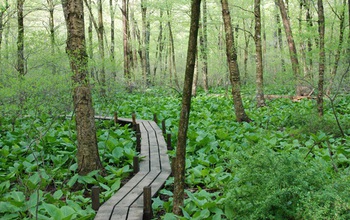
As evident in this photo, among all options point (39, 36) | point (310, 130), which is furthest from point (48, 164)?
point (39, 36)

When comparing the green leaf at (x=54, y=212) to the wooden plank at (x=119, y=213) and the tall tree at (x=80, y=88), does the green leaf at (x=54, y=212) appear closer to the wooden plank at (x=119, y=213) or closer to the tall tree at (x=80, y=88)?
the wooden plank at (x=119, y=213)

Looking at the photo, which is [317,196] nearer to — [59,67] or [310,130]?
[310,130]

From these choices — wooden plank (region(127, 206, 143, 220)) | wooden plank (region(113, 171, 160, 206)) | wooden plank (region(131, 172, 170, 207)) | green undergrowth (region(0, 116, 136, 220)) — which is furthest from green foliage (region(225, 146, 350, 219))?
green undergrowth (region(0, 116, 136, 220))

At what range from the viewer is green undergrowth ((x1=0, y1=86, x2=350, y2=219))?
10.6 ft

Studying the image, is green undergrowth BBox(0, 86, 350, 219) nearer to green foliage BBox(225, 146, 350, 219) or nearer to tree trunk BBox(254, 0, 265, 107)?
green foliage BBox(225, 146, 350, 219)

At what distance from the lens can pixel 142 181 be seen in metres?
5.04

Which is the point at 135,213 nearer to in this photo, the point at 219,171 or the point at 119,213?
the point at 119,213

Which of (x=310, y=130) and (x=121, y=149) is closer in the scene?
(x=121, y=149)

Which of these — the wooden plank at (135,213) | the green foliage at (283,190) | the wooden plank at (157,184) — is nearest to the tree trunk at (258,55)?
the wooden plank at (157,184)

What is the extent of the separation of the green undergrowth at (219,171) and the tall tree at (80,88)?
11.6 inches

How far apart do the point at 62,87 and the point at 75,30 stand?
161 cm

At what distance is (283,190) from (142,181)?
2.45 m

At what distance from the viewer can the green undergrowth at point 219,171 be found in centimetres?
322

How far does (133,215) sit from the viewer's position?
3.81 m
